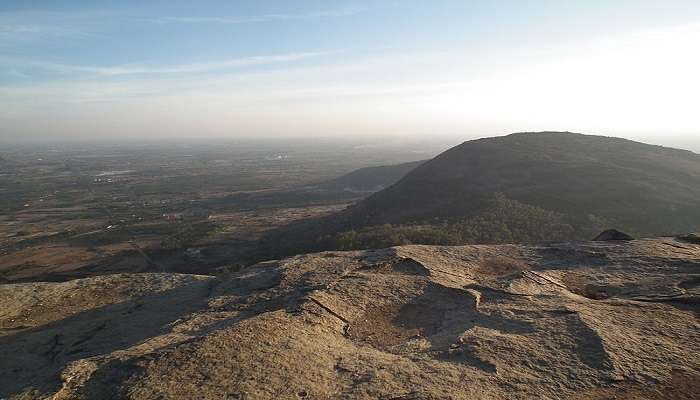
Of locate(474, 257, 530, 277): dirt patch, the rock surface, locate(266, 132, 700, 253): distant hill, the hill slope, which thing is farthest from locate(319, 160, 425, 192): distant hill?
the rock surface

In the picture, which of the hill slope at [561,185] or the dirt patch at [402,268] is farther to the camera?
the hill slope at [561,185]

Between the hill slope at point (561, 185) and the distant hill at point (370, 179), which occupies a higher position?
the hill slope at point (561, 185)

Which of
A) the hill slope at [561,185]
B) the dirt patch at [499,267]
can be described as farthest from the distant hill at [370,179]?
the dirt patch at [499,267]

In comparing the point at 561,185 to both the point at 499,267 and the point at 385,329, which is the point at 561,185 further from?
the point at 385,329

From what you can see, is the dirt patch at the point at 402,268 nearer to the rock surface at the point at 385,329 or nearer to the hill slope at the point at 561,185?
the rock surface at the point at 385,329

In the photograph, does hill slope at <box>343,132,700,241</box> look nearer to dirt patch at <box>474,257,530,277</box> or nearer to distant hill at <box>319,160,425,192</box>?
dirt patch at <box>474,257,530,277</box>

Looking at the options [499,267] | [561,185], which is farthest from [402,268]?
[561,185]
